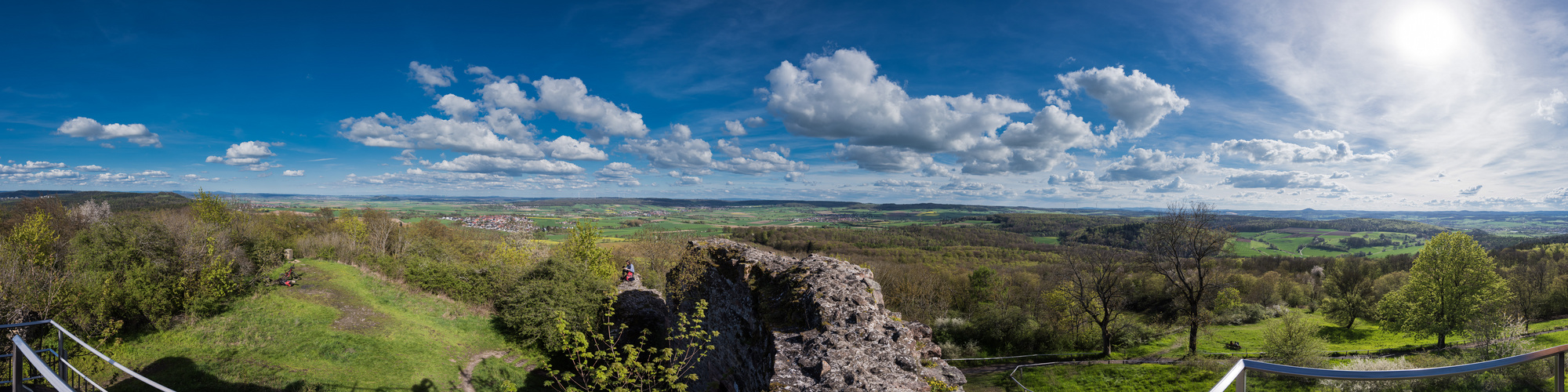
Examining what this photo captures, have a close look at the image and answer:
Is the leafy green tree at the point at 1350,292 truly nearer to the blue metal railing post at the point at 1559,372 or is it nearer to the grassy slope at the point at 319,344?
the blue metal railing post at the point at 1559,372

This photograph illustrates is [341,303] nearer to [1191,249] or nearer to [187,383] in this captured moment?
[187,383]

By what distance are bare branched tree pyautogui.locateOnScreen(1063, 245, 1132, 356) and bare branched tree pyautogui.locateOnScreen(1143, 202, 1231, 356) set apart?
9.05 feet

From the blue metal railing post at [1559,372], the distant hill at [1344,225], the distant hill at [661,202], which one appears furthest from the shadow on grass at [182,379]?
the distant hill at [661,202]

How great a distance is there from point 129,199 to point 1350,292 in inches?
4682

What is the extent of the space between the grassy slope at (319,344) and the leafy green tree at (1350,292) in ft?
179

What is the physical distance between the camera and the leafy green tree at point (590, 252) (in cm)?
2902

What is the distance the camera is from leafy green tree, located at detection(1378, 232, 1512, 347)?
2403 centimetres

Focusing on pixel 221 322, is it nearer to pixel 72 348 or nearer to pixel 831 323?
pixel 72 348

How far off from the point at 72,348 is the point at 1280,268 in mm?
91934

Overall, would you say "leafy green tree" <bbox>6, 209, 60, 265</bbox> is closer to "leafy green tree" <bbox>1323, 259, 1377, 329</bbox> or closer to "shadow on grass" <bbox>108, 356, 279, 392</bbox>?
"shadow on grass" <bbox>108, 356, 279, 392</bbox>

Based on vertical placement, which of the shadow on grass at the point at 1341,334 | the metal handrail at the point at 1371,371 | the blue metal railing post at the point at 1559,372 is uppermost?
the metal handrail at the point at 1371,371

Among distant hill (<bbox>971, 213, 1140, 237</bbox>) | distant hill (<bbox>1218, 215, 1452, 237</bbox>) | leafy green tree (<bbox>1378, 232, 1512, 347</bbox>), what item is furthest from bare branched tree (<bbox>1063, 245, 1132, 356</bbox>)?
distant hill (<bbox>1218, 215, 1452, 237</bbox>)

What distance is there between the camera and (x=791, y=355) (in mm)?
8797

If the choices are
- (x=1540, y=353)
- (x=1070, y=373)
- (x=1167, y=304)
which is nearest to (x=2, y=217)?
(x=1540, y=353)
